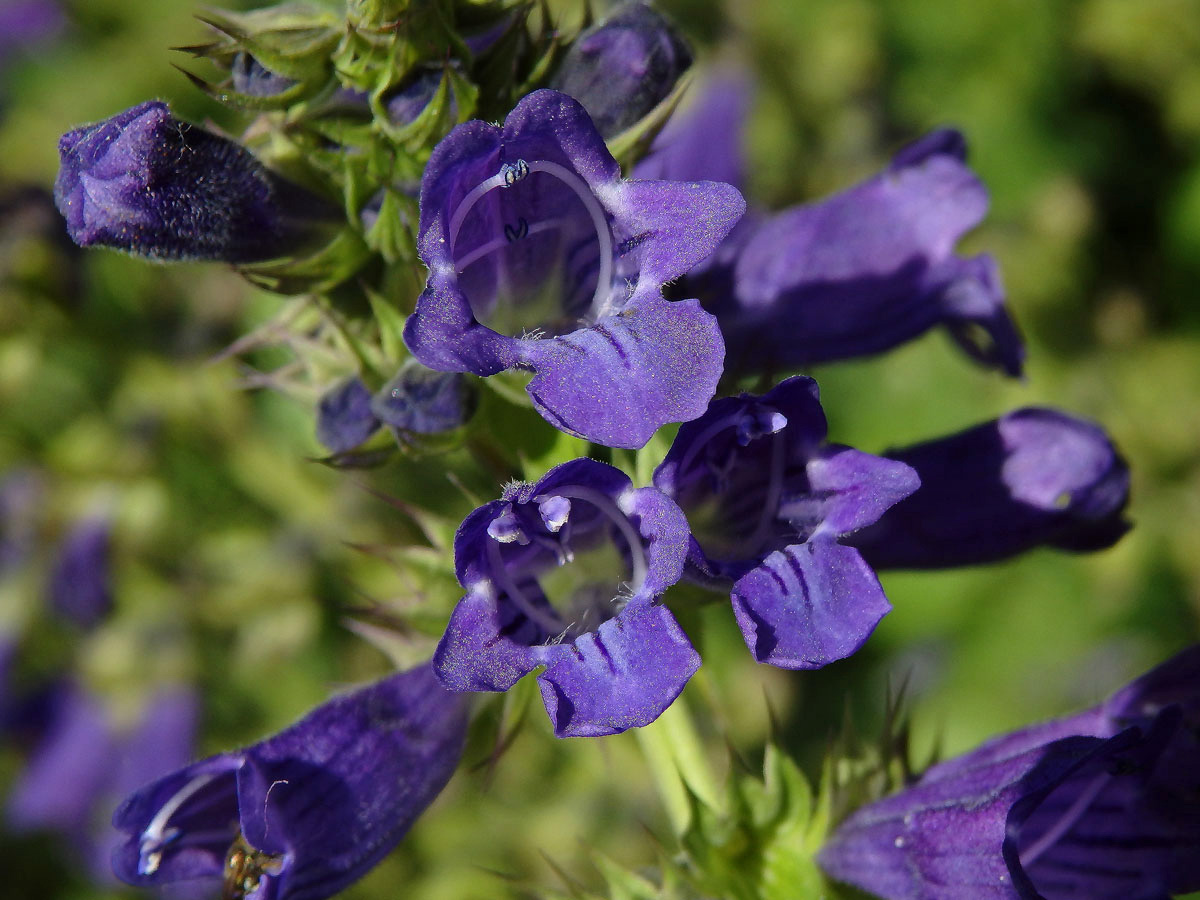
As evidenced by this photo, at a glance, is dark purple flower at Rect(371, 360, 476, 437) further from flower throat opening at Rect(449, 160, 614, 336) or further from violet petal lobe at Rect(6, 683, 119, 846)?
violet petal lobe at Rect(6, 683, 119, 846)

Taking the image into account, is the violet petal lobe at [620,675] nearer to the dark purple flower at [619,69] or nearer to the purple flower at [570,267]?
the purple flower at [570,267]

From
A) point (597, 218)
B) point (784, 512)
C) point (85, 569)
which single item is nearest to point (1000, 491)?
point (784, 512)

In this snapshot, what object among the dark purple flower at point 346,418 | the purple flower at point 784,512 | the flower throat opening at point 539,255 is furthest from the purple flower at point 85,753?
the purple flower at point 784,512

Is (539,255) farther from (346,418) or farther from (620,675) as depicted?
(620,675)

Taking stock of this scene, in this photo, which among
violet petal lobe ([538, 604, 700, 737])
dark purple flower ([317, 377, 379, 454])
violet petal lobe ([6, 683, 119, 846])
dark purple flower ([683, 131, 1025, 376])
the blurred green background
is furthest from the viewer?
violet petal lobe ([6, 683, 119, 846])

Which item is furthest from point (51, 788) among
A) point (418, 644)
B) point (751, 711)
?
point (418, 644)

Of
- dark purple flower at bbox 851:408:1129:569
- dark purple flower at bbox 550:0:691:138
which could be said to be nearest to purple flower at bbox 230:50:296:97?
dark purple flower at bbox 550:0:691:138

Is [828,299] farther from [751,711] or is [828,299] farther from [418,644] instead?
[751,711]
